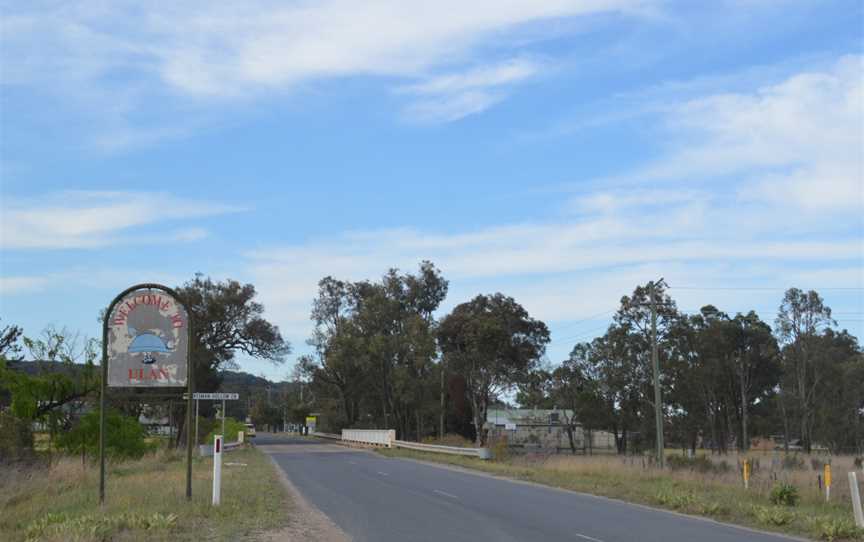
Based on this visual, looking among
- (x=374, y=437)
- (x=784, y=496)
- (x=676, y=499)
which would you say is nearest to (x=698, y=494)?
(x=676, y=499)

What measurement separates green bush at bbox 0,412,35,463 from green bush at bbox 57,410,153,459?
1972 mm

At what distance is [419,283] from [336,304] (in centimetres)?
988

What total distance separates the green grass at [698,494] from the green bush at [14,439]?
53.8 ft

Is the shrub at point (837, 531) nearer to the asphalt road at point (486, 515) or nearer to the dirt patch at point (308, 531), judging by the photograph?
the asphalt road at point (486, 515)

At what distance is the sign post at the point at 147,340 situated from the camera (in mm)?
18391

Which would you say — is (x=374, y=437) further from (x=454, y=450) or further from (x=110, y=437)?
(x=110, y=437)

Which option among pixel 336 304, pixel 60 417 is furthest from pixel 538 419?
pixel 60 417

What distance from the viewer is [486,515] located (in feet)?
58.8

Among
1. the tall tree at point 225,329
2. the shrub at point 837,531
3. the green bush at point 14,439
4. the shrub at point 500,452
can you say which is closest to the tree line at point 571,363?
the tall tree at point 225,329

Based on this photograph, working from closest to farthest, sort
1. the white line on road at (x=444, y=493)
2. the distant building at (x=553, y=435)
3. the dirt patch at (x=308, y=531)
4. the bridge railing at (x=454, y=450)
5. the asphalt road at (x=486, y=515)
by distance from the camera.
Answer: the dirt patch at (x=308, y=531)
the asphalt road at (x=486, y=515)
the white line on road at (x=444, y=493)
the bridge railing at (x=454, y=450)
the distant building at (x=553, y=435)

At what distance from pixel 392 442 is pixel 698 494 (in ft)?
128

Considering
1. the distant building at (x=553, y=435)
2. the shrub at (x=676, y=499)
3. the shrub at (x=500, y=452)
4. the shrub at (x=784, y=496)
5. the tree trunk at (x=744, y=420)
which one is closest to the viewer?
the shrub at (x=676, y=499)

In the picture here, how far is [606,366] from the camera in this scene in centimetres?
7212

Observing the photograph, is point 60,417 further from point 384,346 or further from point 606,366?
point 606,366
